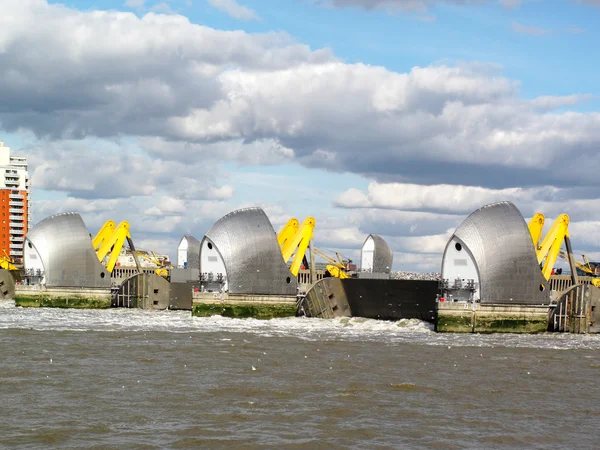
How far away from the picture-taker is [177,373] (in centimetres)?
3900

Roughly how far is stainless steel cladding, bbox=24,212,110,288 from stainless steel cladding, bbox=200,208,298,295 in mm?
20150

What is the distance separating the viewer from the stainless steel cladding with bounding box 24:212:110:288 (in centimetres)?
9781

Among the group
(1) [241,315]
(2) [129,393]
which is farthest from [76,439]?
(1) [241,315]

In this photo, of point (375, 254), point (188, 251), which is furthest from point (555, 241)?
point (188, 251)

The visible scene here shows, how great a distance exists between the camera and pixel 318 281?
8175cm

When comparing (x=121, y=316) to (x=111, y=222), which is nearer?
(x=121, y=316)

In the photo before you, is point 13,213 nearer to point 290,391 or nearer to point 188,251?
point 188,251

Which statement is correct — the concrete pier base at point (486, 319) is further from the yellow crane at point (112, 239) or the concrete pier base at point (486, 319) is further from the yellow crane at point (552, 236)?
the yellow crane at point (112, 239)

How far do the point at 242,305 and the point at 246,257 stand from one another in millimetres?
4614

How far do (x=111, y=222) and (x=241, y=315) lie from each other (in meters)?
35.9

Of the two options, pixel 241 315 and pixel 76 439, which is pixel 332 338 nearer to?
pixel 241 315

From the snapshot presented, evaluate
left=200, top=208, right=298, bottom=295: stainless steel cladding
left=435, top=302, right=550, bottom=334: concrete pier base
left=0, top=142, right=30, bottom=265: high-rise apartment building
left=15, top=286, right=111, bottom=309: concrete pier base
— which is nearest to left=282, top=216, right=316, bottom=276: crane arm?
left=200, top=208, right=298, bottom=295: stainless steel cladding

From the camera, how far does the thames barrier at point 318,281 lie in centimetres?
6869

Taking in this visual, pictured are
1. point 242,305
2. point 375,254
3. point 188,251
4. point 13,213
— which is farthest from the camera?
point 13,213
